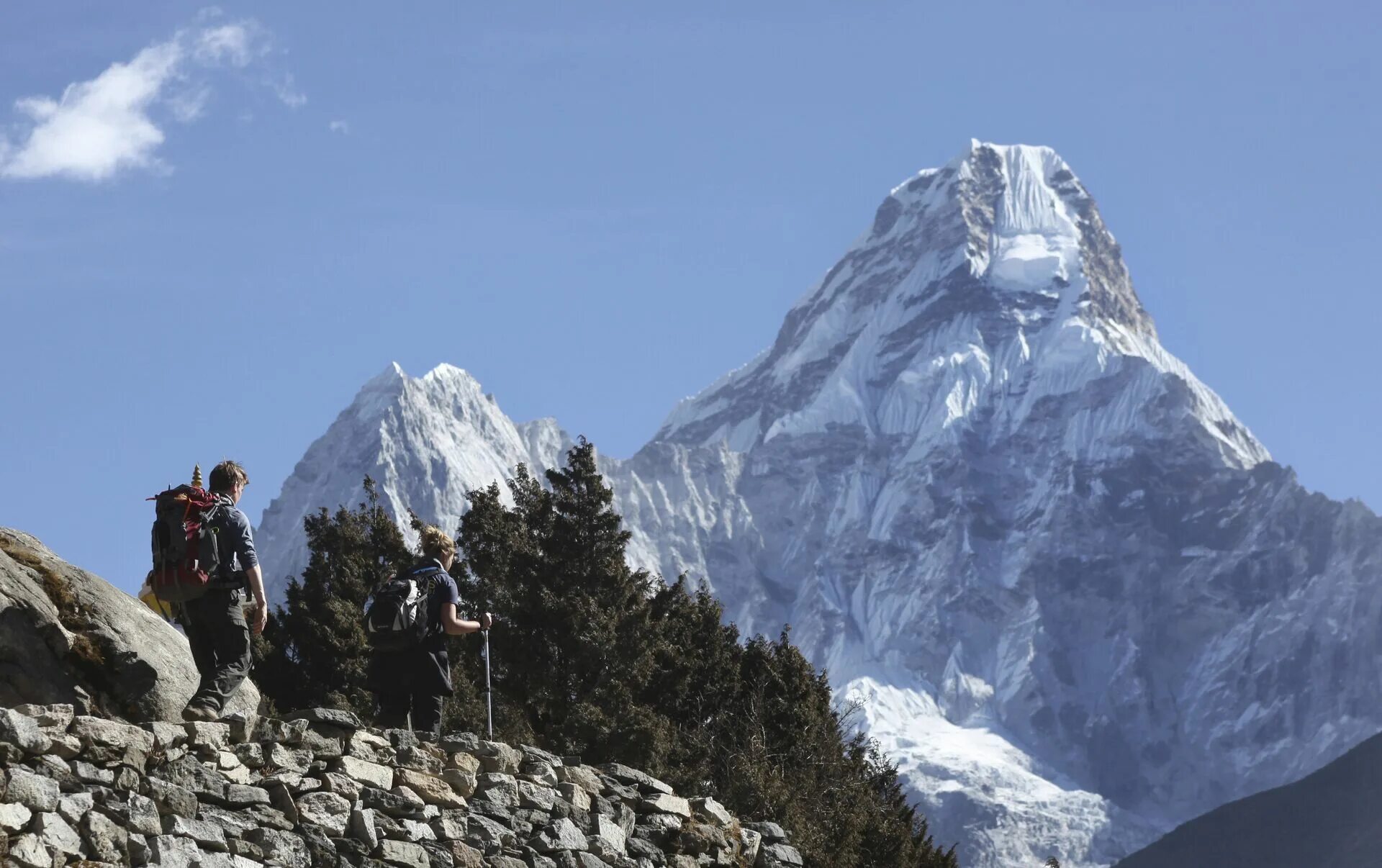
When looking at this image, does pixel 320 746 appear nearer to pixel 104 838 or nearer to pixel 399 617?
pixel 399 617

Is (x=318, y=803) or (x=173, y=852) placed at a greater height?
(x=318, y=803)

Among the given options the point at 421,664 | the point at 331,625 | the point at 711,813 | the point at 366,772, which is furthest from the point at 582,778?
the point at 331,625

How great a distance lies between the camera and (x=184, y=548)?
17688 millimetres

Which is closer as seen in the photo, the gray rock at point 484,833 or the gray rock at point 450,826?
the gray rock at point 450,826

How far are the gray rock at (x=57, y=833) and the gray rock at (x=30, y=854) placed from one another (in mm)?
67

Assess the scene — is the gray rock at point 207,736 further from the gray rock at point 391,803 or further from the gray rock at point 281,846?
the gray rock at point 391,803

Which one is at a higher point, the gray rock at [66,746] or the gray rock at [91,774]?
the gray rock at [66,746]

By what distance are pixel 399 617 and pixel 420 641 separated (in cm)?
36

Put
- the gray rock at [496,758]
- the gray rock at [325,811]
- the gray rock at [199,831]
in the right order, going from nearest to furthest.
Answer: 1. the gray rock at [199,831]
2. the gray rock at [325,811]
3. the gray rock at [496,758]

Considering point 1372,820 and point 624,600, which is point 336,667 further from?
point 1372,820

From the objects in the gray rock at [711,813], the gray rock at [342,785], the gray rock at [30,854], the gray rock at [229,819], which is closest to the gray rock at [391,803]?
the gray rock at [342,785]

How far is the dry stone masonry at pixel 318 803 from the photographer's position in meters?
15.2

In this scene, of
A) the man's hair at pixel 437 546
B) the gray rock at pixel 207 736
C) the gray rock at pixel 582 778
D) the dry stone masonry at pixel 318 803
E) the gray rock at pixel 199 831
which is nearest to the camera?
the dry stone masonry at pixel 318 803

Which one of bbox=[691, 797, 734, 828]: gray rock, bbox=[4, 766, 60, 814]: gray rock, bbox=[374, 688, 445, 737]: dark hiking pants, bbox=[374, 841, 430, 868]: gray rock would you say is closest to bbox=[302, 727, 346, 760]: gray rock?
Answer: bbox=[374, 841, 430, 868]: gray rock
